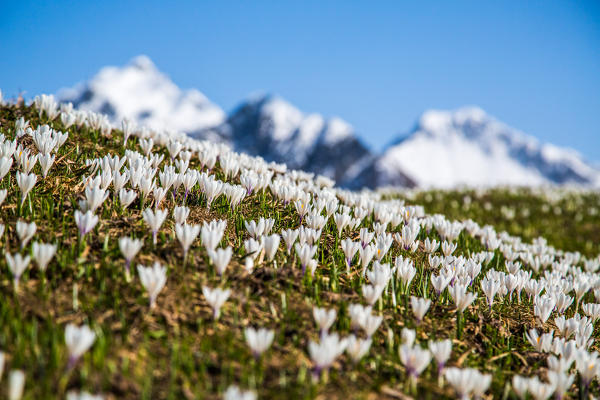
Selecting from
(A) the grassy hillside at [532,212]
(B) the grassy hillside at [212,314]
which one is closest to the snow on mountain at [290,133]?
(A) the grassy hillside at [532,212]

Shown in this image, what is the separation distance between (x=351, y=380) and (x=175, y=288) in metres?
1.35

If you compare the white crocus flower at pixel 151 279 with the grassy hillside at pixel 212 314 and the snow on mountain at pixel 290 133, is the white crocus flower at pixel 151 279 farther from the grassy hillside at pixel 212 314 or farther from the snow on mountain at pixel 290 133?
the snow on mountain at pixel 290 133

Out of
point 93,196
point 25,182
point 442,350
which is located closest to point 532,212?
point 442,350

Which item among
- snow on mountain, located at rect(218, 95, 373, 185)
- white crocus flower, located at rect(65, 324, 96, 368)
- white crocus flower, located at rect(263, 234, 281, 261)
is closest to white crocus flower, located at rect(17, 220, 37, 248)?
white crocus flower, located at rect(65, 324, 96, 368)

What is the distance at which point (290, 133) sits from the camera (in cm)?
14812

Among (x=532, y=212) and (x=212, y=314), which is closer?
(x=212, y=314)

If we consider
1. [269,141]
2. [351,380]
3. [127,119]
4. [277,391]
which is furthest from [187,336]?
[269,141]

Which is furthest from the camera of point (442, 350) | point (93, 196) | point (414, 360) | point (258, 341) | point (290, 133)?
point (290, 133)

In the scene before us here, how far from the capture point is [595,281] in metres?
5.08

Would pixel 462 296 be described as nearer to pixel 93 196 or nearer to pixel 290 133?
pixel 93 196

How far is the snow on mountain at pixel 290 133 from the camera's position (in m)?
120

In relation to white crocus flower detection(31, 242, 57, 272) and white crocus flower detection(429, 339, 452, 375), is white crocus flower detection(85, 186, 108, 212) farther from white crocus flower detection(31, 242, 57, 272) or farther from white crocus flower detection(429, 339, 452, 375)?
white crocus flower detection(429, 339, 452, 375)

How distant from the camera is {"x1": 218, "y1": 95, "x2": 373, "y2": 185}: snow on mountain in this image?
11950 centimetres

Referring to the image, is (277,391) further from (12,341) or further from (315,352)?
(12,341)
